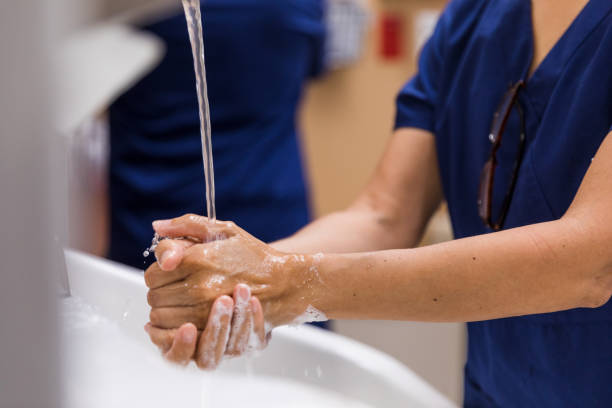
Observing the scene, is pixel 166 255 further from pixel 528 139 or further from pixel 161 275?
pixel 528 139

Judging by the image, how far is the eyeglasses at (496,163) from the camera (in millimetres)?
747

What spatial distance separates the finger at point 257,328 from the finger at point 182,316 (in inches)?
1.5

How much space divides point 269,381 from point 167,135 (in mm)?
622

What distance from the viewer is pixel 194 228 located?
2.18 ft

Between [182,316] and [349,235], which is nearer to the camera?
[182,316]

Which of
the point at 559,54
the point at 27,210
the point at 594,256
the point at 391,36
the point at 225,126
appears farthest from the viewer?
the point at 391,36

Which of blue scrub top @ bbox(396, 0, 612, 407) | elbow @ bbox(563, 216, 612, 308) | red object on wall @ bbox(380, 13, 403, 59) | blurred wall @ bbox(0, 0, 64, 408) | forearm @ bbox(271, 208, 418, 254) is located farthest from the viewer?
red object on wall @ bbox(380, 13, 403, 59)

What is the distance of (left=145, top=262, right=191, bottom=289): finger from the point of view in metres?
0.63

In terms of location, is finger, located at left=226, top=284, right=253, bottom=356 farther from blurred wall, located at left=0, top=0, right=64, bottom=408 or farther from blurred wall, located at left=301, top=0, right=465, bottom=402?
blurred wall, located at left=301, top=0, right=465, bottom=402

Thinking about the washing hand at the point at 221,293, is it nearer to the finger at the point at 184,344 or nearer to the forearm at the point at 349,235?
the finger at the point at 184,344

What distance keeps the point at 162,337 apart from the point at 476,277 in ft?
0.90

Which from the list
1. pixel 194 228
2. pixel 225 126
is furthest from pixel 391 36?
pixel 194 228

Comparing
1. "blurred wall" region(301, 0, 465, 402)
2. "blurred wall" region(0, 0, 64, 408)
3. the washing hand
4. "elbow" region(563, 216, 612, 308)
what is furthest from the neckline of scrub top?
"blurred wall" region(301, 0, 465, 402)

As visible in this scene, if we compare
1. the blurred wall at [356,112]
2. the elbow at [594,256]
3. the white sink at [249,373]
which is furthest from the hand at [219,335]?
the blurred wall at [356,112]
